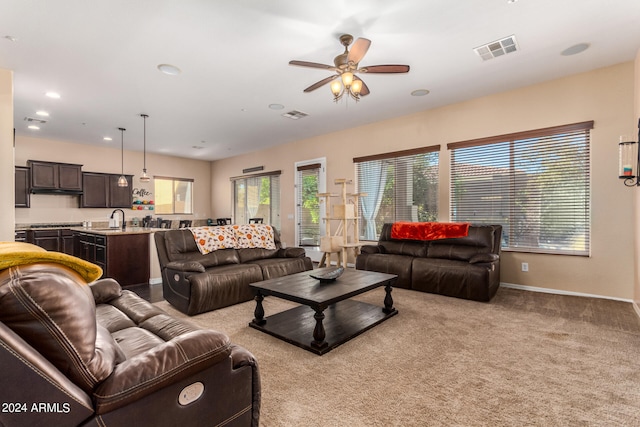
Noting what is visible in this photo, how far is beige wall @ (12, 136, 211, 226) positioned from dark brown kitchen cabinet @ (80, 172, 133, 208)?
9.2 inches

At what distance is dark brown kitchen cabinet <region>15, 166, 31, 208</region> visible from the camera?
6.43 metres

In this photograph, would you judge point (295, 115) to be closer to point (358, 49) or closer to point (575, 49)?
point (358, 49)

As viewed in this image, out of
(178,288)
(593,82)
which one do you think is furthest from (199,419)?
(593,82)

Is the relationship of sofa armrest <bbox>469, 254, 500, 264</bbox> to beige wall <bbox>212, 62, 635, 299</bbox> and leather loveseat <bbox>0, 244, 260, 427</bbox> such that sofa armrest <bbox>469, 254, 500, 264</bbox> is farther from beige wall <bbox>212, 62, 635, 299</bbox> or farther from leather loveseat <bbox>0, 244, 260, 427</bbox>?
leather loveseat <bbox>0, 244, 260, 427</bbox>

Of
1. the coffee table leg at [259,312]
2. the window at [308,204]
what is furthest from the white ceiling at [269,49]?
the coffee table leg at [259,312]

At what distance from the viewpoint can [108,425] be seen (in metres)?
1.01

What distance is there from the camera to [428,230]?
4934 mm

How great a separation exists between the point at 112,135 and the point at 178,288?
4951 millimetres

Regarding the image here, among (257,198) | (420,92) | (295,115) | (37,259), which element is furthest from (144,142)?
(37,259)

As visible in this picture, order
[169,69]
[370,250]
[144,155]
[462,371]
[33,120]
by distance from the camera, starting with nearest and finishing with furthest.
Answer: [462,371], [169,69], [370,250], [33,120], [144,155]

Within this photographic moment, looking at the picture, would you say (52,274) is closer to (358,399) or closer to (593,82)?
(358,399)

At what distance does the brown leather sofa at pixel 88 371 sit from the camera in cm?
85

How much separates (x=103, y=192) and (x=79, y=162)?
2.81ft

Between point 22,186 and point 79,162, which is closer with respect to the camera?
point 22,186
